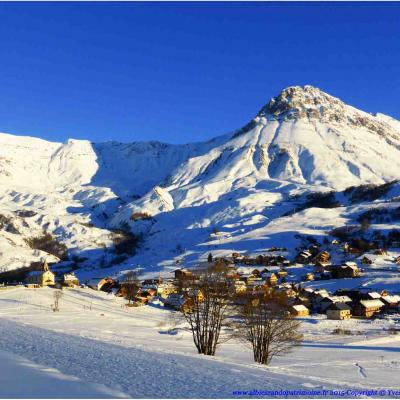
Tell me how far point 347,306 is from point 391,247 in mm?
81462

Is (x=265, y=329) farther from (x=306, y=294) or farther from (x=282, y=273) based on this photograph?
(x=282, y=273)

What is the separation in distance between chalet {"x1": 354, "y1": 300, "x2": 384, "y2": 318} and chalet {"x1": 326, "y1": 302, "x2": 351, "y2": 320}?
3.12 meters

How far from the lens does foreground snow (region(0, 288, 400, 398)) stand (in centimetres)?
1514

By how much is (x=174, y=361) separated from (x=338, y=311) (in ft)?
209

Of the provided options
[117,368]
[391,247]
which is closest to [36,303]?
[117,368]

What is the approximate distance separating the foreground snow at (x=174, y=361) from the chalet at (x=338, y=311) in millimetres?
14673

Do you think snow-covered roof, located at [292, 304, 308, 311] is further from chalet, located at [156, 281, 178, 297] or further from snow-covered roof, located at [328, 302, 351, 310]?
chalet, located at [156, 281, 178, 297]

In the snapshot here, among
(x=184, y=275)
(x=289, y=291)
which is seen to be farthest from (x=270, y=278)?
(x=184, y=275)

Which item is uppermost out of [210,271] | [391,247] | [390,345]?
[391,247]

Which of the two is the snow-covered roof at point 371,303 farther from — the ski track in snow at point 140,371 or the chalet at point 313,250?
the ski track in snow at point 140,371

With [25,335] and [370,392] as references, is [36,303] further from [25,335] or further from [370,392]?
[370,392]

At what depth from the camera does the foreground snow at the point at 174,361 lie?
15.1m

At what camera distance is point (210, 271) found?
114ft

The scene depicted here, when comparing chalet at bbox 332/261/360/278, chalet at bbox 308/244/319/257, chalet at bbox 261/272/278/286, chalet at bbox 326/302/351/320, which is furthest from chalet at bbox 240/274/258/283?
chalet at bbox 326/302/351/320
